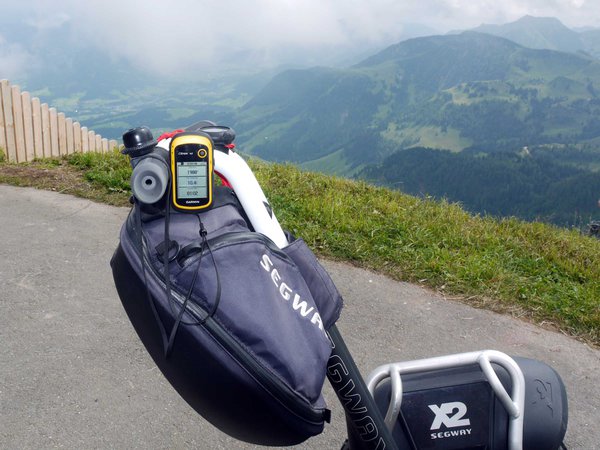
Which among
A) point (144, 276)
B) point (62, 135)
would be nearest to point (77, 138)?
point (62, 135)

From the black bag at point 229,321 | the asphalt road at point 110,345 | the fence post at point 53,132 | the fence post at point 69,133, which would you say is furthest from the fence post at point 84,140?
the black bag at point 229,321

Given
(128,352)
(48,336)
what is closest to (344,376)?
(128,352)

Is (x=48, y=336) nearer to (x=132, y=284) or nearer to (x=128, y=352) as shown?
(x=128, y=352)

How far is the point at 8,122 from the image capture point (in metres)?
9.70

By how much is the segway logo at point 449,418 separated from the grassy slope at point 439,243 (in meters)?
2.61

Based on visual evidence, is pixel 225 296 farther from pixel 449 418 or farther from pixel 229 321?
pixel 449 418

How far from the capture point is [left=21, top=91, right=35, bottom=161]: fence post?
32.4ft

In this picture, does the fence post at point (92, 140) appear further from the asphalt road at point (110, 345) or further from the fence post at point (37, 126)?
the asphalt road at point (110, 345)

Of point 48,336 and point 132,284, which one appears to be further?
point 48,336

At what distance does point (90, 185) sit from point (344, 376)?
5.47 m

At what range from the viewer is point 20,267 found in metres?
4.39

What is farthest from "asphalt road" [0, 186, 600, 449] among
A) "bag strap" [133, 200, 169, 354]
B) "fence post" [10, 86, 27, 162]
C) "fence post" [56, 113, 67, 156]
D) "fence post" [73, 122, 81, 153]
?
"fence post" [73, 122, 81, 153]

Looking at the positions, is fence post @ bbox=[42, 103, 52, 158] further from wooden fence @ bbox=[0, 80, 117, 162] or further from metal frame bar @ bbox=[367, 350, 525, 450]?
metal frame bar @ bbox=[367, 350, 525, 450]

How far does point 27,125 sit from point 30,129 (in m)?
0.12
